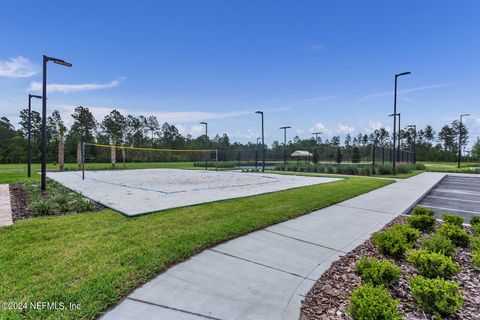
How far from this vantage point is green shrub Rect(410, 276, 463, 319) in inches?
83.7

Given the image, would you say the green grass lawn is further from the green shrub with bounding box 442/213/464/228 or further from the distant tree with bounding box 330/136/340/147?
the distant tree with bounding box 330/136/340/147

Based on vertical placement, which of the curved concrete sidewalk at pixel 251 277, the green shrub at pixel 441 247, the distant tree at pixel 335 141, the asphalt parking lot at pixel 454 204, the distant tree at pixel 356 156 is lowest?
the asphalt parking lot at pixel 454 204

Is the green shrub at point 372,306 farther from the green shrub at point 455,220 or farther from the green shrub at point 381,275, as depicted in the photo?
the green shrub at point 455,220

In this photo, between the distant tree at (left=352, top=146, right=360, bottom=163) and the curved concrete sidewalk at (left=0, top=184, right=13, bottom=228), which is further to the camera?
the distant tree at (left=352, top=146, right=360, bottom=163)

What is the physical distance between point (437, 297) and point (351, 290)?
704 mm

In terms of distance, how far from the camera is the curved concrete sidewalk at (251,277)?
2.09 meters

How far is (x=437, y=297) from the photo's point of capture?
7.16ft

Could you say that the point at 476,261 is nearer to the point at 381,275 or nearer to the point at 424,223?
the point at 381,275

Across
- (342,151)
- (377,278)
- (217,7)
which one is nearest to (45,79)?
(217,7)

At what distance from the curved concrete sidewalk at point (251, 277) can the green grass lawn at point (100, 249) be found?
0.20 m

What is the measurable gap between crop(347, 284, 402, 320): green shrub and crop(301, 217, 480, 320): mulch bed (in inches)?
6.8

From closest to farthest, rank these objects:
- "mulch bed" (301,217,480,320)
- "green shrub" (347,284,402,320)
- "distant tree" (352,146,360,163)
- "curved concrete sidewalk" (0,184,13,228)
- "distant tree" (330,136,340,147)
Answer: "green shrub" (347,284,402,320)
"mulch bed" (301,217,480,320)
"curved concrete sidewalk" (0,184,13,228)
"distant tree" (352,146,360,163)
"distant tree" (330,136,340,147)

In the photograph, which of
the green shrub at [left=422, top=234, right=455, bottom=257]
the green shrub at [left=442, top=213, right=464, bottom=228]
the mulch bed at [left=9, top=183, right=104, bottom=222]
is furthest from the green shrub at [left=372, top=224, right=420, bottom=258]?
the mulch bed at [left=9, top=183, right=104, bottom=222]

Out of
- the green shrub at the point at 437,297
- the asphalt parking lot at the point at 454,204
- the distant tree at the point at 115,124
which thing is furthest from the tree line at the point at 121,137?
the green shrub at the point at 437,297
